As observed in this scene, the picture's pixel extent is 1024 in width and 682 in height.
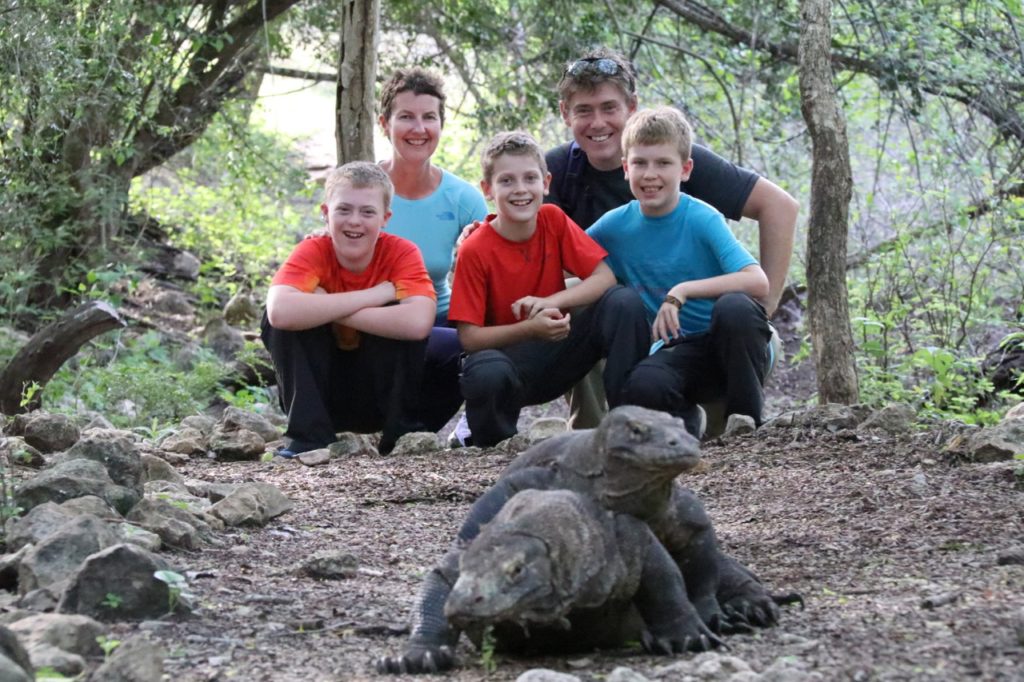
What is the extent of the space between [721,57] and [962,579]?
6.58 meters

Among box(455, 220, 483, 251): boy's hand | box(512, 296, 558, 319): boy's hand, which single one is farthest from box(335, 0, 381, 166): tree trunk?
box(512, 296, 558, 319): boy's hand

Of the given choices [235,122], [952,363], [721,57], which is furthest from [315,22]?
[952,363]

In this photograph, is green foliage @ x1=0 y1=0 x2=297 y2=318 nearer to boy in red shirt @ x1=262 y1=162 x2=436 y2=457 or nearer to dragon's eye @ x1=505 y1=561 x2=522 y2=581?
boy in red shirt @ x1=262 y1=162 x2=436 y2=457

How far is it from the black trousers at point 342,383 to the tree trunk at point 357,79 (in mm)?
1559

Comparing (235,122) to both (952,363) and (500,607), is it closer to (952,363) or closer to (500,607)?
(952,363)

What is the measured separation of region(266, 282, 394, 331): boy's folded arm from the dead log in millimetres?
1049

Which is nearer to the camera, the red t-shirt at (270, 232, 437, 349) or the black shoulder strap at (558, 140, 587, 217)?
the red t-shirt at (270, 232, 437, 349)

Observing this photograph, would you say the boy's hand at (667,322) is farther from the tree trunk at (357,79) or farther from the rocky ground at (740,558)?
the tree trunk at (357,79)

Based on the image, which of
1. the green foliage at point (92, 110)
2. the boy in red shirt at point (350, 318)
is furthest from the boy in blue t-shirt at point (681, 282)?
the green foliage at point (92, 110)

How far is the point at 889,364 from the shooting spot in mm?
8352

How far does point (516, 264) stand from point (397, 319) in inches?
21.6

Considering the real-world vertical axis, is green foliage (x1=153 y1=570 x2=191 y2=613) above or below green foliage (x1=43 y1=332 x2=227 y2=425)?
above

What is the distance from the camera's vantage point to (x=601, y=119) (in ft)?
19.7

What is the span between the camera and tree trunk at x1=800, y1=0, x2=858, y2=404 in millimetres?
6254
